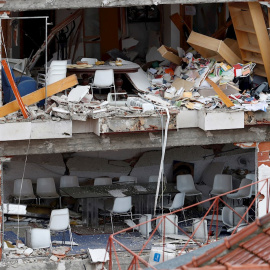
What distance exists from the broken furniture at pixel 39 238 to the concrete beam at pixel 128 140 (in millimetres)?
1633

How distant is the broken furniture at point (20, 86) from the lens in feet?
60.1

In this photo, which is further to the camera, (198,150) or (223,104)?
(198,150)

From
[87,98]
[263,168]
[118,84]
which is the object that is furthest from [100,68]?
[263,168]

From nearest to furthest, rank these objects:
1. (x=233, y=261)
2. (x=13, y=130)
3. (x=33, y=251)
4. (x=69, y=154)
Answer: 1. (x=233, y=261)
2. (x=13, y=130)
3. (x=33, y=251)
4. (x=69, y=154)

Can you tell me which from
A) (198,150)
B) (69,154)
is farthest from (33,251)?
(198,150)

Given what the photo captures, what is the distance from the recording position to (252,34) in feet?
62.5

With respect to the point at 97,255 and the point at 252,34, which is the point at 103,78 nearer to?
the point at 252,34

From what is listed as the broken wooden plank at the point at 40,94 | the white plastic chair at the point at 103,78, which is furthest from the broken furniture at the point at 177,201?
the broken wooden plank at the point at 40,94

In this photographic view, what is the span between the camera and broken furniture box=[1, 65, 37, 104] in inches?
722

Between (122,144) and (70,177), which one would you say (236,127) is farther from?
(70,177)

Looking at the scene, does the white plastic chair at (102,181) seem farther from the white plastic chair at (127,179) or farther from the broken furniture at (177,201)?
the broken furniture at (177,201)

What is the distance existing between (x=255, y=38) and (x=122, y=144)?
3.40 metres

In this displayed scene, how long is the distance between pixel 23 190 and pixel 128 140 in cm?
361

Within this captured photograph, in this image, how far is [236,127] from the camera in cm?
1805
